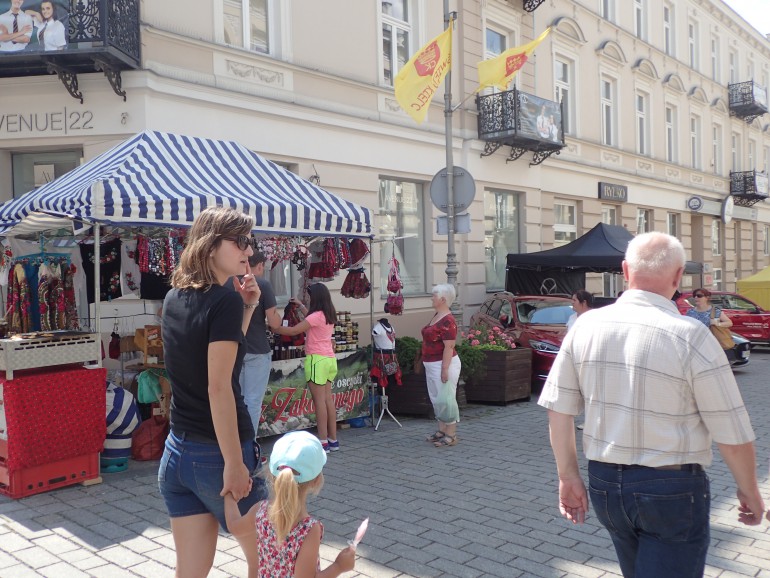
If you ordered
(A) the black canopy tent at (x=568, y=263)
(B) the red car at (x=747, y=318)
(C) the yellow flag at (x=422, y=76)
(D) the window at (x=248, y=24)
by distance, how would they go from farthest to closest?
(B) the red car at (x=747, y=318) → (A) the black canopy tent at (x=568, y=263) → (D) the window at (x=248, y=24) → (C) the yellow flag at (x=422, y=76)

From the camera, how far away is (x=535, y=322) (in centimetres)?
1099

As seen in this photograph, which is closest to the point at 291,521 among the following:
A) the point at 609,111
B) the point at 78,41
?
the point at 78,41

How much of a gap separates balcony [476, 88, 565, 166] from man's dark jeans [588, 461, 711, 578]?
12.7 metres

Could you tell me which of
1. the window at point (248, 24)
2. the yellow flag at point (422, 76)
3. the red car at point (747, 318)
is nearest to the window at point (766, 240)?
the red car at point (747, 318)

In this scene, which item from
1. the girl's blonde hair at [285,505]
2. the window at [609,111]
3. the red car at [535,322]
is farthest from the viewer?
the window at [609,111]

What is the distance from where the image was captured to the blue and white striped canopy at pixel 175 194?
5.95 meters

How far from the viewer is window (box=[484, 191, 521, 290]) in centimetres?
1557

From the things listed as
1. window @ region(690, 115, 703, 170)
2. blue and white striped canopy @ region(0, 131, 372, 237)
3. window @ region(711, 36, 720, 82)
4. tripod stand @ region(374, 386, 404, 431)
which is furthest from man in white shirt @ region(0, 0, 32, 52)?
window @ region(711, 36, 720, 82)

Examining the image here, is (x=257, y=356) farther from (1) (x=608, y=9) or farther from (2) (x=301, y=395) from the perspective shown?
(1) (x=608, y=9)

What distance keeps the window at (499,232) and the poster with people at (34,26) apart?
9.36m

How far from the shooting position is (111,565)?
4180 mm

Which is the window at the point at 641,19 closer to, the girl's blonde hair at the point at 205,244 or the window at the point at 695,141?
the window at the point at 695,141

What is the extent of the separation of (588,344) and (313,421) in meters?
5.59

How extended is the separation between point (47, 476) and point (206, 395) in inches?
145
